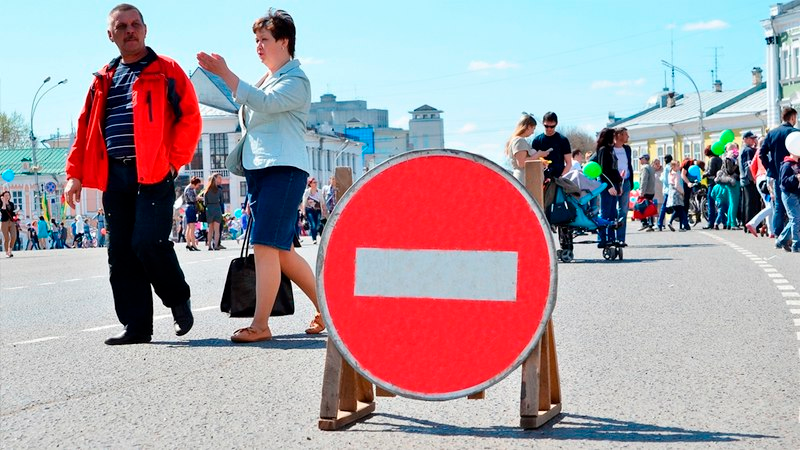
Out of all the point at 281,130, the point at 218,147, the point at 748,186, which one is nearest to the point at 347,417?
the point at 281,130

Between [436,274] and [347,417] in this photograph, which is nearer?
[436,274]

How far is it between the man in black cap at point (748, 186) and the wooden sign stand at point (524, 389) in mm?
21521

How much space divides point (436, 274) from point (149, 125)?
12.7 feet

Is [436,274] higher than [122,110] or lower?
lower

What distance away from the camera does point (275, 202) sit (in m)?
8.04

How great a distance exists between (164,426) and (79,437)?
0.34m

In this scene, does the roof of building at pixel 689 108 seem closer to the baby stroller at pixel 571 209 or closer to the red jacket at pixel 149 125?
the baby stroller at pixel 571 209

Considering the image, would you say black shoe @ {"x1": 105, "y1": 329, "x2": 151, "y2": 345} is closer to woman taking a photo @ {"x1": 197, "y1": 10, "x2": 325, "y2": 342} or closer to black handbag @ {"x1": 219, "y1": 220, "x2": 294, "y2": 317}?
black handbag @ {"x1": 219, "y1": 220, "x2": 294, "y2": 317}

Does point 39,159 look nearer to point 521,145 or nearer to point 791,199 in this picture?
point 791,199

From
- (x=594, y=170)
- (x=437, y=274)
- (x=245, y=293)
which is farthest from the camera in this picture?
(x=594, y=170)

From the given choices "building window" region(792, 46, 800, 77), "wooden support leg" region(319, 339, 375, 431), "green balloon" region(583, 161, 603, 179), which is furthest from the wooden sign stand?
"building window" region(792, 46, 800, 77)

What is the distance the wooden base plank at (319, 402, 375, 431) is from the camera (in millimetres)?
5336

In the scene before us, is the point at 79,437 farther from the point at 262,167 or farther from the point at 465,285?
the point at 262,167

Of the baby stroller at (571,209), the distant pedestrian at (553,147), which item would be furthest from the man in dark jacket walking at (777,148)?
the distant pedestrian at (553,147)
